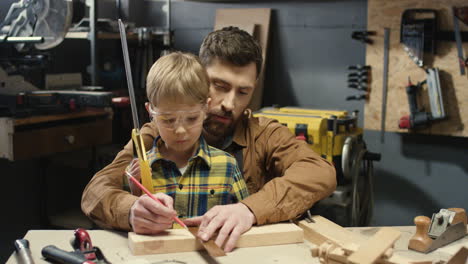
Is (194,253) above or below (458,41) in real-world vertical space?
below

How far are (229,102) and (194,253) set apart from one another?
0.57 m

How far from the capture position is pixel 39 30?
2590 millimetres

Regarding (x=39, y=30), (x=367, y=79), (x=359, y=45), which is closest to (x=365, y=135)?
(x=367, y=79)

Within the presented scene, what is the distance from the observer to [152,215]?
1083 millimetres

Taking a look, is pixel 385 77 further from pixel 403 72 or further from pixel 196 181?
pixel 196 181

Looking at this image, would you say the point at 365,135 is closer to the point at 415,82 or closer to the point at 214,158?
the point at 415,82

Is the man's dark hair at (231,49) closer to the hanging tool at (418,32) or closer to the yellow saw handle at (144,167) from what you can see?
the yellow saw handle at (144,167)

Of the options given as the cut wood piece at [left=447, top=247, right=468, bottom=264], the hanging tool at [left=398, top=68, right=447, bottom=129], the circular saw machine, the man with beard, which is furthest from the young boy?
the hanging tool at [left=398, top=68, right=447, bottom=129]

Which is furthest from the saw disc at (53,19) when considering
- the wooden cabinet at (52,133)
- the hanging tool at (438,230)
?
the hanging tool at (438,230)

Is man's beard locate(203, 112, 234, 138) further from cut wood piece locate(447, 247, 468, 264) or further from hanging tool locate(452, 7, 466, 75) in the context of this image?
hanging tool locate(452, 7, 466, 75)

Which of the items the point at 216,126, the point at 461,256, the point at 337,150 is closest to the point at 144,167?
the point at 216,126

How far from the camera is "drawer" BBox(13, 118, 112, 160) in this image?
2.49m

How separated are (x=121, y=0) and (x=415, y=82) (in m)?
2.14

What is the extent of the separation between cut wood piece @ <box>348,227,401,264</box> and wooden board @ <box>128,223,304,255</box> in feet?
0.87
